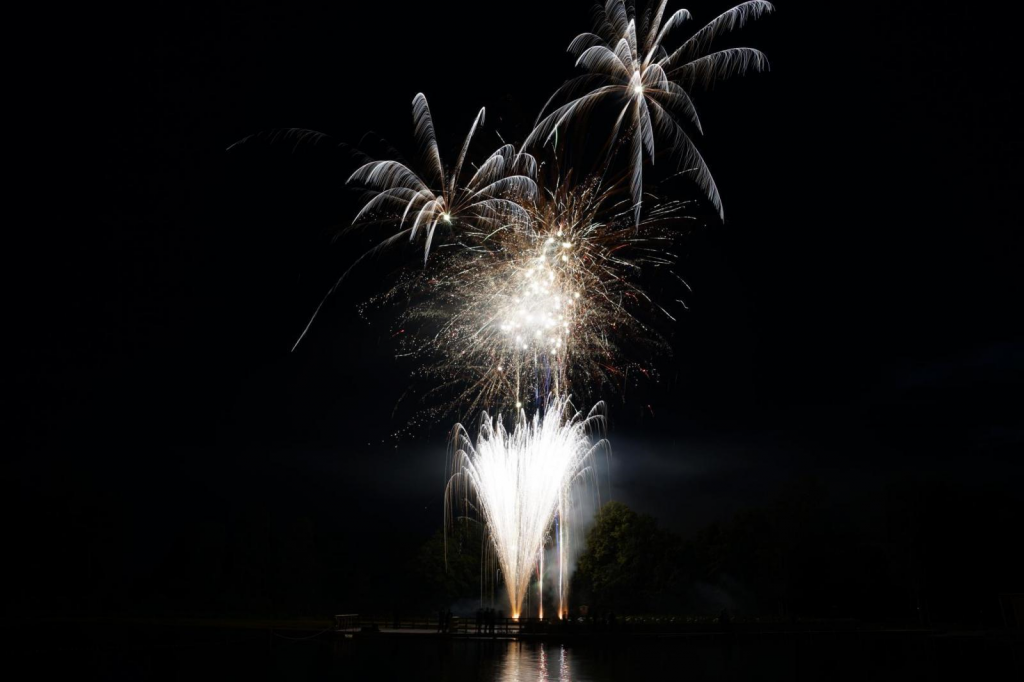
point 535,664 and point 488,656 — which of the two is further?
point 488,656

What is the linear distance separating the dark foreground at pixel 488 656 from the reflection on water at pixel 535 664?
35 mm

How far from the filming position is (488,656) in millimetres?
26609

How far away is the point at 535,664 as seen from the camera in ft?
77.7

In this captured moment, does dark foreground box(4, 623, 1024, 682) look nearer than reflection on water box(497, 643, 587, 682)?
No

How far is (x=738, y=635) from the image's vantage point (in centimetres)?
3641

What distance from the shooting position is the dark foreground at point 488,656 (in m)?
21.4

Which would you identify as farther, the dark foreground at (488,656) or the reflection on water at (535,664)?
the dark foreground at (488,656)

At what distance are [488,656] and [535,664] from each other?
339 cm

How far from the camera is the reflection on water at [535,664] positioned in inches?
793

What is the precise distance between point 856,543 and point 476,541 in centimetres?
2859

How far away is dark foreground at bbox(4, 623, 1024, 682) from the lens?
21419 mm

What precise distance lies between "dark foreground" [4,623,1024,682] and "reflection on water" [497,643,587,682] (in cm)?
4

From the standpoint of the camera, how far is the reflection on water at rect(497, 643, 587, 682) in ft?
66.1

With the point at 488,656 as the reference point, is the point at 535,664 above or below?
below
